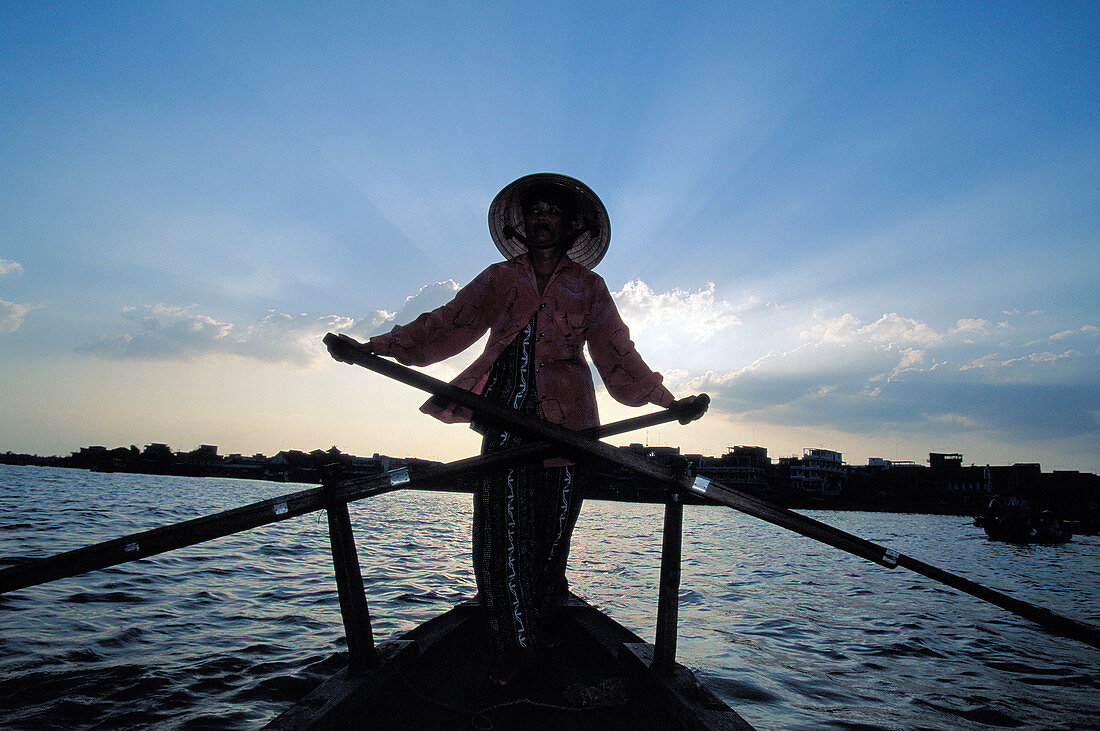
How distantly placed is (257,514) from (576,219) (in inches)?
92.4

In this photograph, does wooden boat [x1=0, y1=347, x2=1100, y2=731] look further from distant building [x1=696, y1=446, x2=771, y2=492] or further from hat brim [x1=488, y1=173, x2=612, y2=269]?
distant building [x1=696, y1=446, x2=771, y2=492]

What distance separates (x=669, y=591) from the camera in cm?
253

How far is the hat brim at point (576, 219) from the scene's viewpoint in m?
3.10

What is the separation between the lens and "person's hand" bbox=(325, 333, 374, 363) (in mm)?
2412

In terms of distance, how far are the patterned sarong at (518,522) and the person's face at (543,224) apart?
47cm

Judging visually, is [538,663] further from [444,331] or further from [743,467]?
[743,467]

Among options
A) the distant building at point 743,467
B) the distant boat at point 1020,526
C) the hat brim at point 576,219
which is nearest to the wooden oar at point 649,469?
the hat brim at point 576,219

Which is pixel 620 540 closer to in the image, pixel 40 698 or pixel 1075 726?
pixel 1075 726

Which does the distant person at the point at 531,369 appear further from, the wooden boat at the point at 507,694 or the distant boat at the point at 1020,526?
the distant boat at the point at 1020,526

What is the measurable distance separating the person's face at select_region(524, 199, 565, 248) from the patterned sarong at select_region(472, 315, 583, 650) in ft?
1.56

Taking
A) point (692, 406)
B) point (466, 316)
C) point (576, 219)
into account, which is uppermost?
point (576, 219)

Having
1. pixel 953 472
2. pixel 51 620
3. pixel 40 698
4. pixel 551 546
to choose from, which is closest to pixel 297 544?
pixel 51 620

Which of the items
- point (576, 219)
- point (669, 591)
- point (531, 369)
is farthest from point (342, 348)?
point (669, 591)

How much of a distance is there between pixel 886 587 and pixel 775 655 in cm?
801
